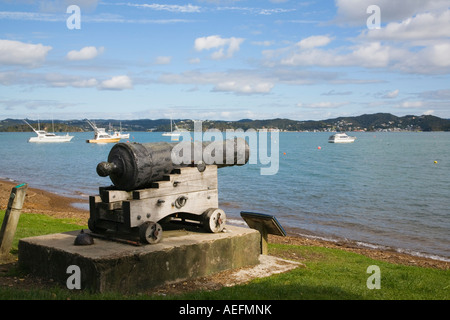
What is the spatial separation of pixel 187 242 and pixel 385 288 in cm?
300

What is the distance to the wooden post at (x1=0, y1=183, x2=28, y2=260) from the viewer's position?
724 centimetres

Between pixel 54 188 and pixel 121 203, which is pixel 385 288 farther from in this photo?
pixel 54 188

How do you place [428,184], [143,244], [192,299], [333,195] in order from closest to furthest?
1. [192,299]
2. [143,244]
3. [333,195]
4. [428,184]

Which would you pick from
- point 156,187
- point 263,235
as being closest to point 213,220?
point 156,187

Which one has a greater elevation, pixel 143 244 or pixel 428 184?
pixel 143 244

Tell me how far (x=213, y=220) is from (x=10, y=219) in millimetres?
3165

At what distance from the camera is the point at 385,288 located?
6887mm

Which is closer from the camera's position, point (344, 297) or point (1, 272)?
point (344, 297)

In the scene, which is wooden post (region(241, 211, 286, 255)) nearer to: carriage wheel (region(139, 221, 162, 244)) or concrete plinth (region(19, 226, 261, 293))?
concrete plinth (region(19, 226, 261, 293))

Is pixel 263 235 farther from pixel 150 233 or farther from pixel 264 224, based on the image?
pixel 150 233

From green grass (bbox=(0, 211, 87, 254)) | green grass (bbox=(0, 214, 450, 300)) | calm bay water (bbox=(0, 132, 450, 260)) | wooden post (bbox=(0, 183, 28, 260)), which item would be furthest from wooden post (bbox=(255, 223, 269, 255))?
calm bay water (bbox=(0, 132, 450, 260))

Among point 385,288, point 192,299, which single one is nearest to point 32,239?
point 192,299

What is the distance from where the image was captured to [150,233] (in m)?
6.39
